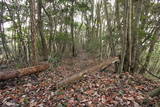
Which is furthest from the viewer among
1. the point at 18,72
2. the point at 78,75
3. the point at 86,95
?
the point at 18,72

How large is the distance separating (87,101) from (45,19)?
11.5 m

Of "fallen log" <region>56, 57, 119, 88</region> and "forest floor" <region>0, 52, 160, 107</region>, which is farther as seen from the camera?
"fallen log" <region>56, 57, 119, 88</region>

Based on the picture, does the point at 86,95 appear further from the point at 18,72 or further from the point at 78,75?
the point at 18,72

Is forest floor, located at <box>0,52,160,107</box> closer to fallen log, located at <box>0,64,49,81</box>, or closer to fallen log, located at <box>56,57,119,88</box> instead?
fallen log, located at <box>56,57,119,88</box>

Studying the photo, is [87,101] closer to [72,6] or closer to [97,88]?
[97,88]

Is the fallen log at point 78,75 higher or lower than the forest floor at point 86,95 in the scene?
higher

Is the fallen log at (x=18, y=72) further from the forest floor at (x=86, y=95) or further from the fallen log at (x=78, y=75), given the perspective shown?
the fallen log at (x=78, y=75)

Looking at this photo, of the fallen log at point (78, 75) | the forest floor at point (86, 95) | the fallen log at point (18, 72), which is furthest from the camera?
the fallen log at point (18, 72)

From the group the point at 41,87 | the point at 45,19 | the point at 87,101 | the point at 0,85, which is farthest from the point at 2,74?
the point at 45,19

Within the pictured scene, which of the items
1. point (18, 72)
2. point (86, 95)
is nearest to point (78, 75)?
point (86, 95)

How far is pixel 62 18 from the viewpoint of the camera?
12367mm

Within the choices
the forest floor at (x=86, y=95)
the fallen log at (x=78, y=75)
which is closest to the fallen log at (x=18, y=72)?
the forest floor at (x=86, y=95)

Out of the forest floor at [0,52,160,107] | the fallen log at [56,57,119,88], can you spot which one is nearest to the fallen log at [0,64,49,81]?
the forest floor at [0,52,160,107]

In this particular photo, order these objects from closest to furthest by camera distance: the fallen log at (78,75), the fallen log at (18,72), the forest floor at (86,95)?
the forest floor at (86,95), the fallen log at (78,75), the fallen log at (18,72)
